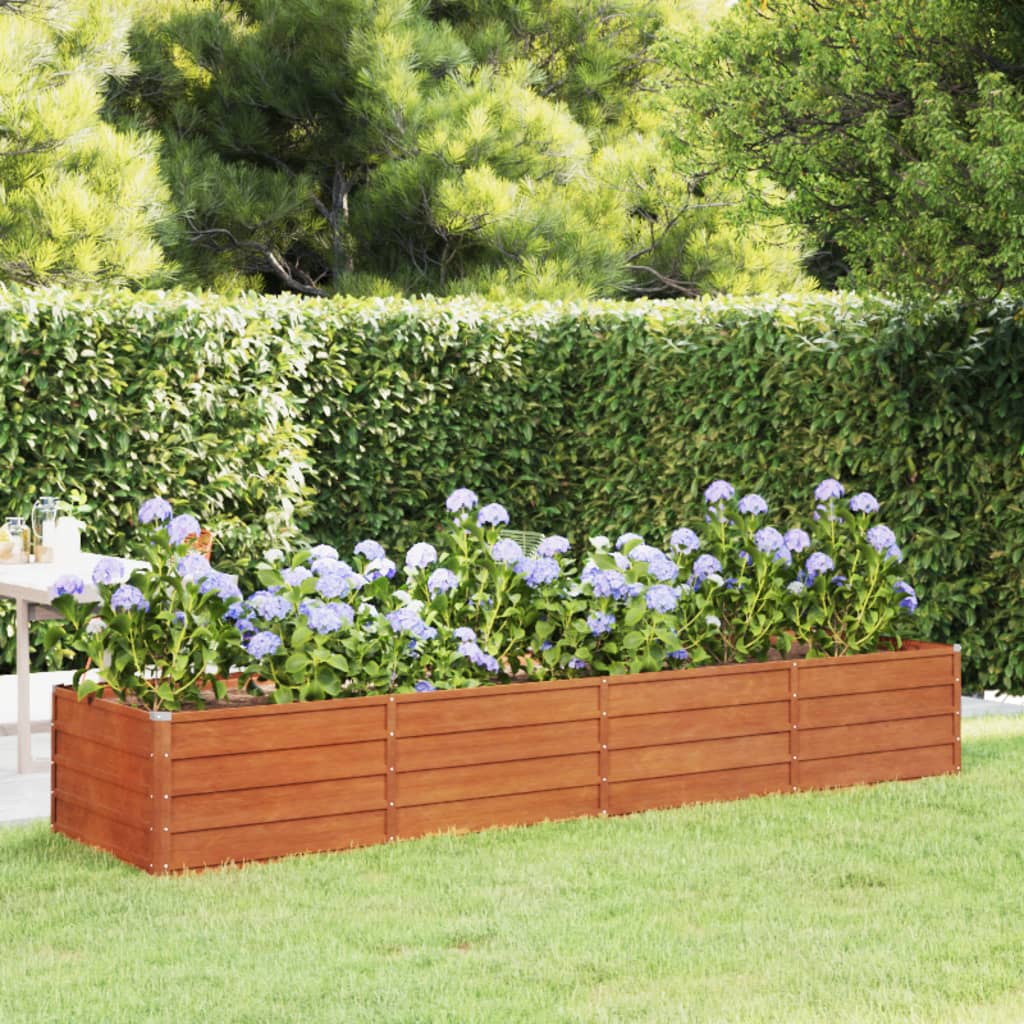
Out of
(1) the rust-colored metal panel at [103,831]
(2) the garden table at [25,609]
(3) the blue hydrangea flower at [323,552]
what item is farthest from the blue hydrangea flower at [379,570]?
(2) the garden table at [25,609]

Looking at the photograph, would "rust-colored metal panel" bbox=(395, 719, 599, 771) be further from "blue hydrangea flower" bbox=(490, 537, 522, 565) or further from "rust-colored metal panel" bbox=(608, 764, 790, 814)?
"blue hydrangea flower" bbox=(490, 537, 522, 565)

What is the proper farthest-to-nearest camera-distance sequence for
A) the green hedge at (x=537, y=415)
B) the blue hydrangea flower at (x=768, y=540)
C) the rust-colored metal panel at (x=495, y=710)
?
the green hedge at (x=537, y=415), the blue hydrangea flower at (x=768, y=540), the rust-colored metal panel at (x=495, y=710)

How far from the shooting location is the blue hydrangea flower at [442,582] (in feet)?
18.4

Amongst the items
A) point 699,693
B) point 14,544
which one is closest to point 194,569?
point 699,693

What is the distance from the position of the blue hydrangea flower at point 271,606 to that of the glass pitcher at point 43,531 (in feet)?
7.48

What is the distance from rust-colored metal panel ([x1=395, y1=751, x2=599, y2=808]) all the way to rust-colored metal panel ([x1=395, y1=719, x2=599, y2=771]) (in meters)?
0.03

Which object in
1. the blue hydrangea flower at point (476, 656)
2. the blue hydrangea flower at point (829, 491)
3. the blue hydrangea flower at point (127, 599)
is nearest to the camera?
the blue hydrangea flower at point (127, 599)

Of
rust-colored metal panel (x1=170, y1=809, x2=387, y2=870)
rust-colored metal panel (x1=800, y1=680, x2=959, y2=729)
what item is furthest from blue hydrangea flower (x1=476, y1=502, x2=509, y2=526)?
rust-colored metal panel (x1=800, y1=680, x2=959, y2=729)

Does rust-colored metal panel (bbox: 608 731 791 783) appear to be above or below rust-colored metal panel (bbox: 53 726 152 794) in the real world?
below

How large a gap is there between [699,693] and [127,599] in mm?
2080

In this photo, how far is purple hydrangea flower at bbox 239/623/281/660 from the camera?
511 cm

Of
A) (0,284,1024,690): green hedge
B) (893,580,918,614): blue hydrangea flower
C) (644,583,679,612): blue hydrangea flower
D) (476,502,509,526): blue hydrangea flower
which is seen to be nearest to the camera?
(644,583,679,612): blue hydrangea flower

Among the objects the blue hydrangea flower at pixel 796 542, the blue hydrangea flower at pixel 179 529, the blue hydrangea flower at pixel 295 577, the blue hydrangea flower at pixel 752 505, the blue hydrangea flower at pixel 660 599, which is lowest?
the blue hydrangea flower at pixel 660 599

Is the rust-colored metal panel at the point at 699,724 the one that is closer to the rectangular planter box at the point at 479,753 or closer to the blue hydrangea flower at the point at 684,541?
the rectangular planter box at the point at 479,753
